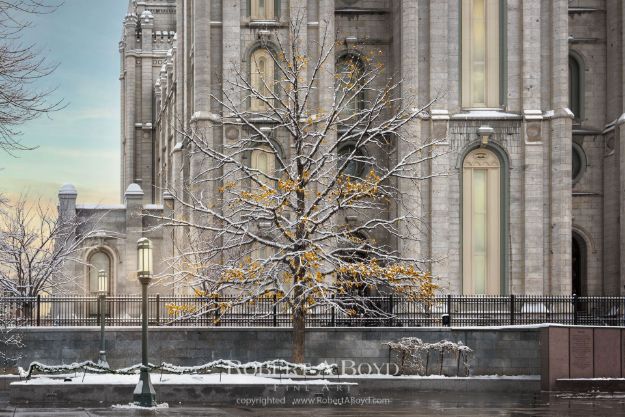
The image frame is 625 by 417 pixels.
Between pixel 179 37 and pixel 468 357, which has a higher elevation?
pixel 179 37

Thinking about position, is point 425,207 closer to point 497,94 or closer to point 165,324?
point 497,94

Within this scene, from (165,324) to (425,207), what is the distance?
13.3m

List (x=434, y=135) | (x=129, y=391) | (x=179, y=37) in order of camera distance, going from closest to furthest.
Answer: (x=129, y=391)
(x=434, y=135)
(x=179, y=37)

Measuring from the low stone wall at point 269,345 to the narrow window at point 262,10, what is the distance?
1596 centimetres

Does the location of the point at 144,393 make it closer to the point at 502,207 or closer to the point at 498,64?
the point at 502,207

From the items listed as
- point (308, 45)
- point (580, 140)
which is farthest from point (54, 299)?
point (580, 140)

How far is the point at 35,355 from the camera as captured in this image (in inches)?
1431

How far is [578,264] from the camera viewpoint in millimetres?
53281

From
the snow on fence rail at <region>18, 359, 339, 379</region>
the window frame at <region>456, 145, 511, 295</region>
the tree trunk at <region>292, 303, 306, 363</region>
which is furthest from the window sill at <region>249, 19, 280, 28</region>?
the snow on fence rail at <region>18, 359, 339, 379</region>

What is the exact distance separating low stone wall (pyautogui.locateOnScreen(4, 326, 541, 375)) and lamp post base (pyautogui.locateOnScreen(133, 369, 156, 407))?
35.1 feet

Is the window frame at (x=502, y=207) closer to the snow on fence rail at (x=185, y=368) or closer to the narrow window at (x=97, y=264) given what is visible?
the snow on fence rail at (x=185, y=368)

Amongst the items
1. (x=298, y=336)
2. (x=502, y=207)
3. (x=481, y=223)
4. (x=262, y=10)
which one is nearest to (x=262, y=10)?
(x=262, y=10)

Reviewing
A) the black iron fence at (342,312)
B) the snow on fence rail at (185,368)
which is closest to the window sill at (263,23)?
the black iron fence at (342,312)

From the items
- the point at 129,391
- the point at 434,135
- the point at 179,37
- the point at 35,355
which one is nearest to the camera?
the point at 129,391
